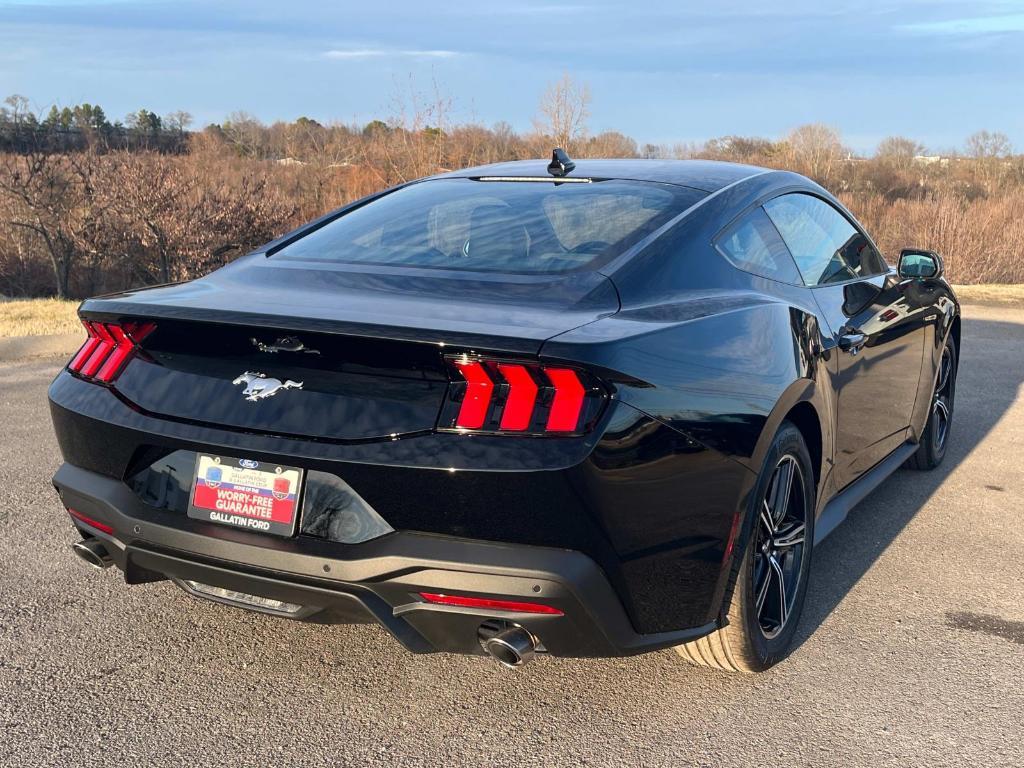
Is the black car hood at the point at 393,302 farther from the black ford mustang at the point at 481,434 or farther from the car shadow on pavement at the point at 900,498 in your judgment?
the car shadow on pavement at the point at 900,498

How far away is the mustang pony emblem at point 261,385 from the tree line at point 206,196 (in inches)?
457

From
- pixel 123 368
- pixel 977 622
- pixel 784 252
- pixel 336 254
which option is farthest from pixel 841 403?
pixel 123 368

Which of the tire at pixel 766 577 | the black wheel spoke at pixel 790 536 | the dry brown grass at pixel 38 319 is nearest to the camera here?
the tire at pixel 766 577

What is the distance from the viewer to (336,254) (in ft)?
10.9

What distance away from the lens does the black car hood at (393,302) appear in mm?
2404

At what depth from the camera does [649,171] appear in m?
3.80

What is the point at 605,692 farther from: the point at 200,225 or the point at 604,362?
the point at 200,225

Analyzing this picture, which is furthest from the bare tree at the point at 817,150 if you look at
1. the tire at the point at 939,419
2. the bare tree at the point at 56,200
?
the tire at the point at 939,419

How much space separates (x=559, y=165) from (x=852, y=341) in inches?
50.8

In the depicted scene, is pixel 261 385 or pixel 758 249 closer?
pixel 261 385

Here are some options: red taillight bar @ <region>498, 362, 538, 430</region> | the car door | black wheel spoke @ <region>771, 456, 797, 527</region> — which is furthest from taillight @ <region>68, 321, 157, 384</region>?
the car door


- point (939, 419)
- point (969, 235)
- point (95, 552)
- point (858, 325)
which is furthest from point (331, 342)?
point (969, 235)

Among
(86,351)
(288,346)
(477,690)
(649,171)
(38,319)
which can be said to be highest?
(649,171)

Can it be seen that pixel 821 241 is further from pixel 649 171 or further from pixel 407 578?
pixel 407 578
